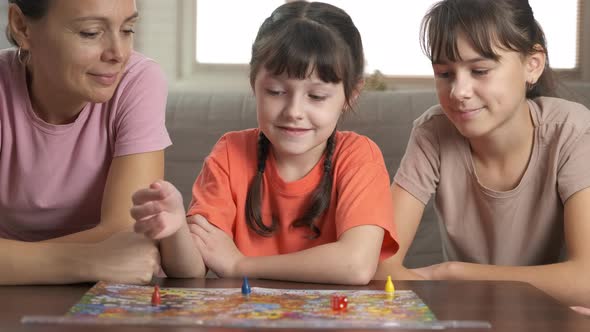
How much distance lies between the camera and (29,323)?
1.08m

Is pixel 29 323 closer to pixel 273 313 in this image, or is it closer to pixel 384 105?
pixel 273 313

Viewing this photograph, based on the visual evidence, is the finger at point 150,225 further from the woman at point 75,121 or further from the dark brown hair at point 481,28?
the dark brown hair at point 481,28

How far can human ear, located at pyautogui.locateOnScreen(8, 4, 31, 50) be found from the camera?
1.68 meters

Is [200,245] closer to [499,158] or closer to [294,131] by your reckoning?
[294,131]

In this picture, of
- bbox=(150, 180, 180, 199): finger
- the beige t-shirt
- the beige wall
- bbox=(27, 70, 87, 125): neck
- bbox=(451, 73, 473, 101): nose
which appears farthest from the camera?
the beige wall

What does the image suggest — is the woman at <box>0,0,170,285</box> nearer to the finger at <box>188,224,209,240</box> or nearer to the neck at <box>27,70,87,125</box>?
the neck at <box>27,70,87,125</box>

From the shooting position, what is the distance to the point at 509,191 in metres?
1.99

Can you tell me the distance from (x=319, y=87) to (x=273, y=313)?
643 mm

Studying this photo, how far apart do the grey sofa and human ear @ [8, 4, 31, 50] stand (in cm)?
112

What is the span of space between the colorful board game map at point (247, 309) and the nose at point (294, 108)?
1.33 ft

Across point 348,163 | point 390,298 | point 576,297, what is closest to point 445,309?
point 390,298

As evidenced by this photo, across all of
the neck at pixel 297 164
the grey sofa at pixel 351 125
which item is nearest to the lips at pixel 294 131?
the neck at pixel 297 164

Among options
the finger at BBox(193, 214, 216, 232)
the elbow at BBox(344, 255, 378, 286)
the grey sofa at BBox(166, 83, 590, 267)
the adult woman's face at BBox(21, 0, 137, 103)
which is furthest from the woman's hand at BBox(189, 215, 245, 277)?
the grey sofa at BBox(166, 83, 590, 267)

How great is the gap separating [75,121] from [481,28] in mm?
902
